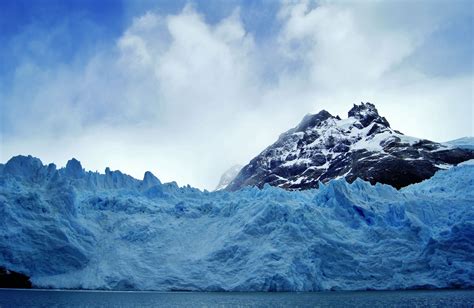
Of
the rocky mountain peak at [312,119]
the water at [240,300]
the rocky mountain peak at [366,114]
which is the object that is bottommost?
the water at [240,300]

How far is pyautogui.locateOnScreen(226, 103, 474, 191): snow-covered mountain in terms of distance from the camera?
281 ft

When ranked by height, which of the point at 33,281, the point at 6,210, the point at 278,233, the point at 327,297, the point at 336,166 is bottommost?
the point at 327,297

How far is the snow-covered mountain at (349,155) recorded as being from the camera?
8556cm

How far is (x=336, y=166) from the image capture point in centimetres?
10556

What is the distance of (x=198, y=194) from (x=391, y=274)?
56.6ft

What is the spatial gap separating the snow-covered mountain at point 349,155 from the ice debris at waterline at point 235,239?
49865mm

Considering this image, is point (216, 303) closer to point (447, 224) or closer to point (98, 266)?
point (98, 266)

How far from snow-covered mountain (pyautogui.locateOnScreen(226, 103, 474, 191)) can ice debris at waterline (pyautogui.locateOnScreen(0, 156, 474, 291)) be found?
49865mm

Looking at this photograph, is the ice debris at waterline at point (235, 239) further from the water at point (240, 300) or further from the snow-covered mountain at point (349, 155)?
the snow-covered mountain at point (349, 155)

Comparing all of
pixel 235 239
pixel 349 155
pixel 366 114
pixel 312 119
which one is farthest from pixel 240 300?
pixel 312 119

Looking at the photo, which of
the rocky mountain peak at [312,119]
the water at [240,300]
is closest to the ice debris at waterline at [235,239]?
the water at [240,300]

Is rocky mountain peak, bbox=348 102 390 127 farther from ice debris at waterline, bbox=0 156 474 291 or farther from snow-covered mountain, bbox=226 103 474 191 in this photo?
ice debris at waterline, bbox=0 156 474 291

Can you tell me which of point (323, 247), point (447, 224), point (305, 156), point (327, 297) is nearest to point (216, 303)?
point (327, 297)

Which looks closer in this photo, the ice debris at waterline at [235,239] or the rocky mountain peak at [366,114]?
the ice debris at waterline at [235,239]
